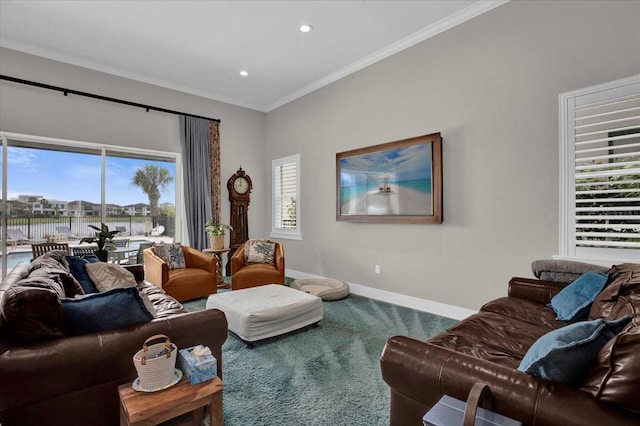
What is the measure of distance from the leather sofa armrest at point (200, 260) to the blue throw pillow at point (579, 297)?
3.87 m

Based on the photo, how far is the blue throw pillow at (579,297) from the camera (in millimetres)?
2125

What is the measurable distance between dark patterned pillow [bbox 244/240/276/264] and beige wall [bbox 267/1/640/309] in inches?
44.1

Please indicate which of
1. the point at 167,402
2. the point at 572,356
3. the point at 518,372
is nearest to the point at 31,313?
the point at 167,402

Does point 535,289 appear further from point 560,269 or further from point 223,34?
point 223,34

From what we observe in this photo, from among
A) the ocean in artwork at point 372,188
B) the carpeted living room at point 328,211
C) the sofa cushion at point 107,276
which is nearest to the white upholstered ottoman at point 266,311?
the carpeted living room at point 328,211

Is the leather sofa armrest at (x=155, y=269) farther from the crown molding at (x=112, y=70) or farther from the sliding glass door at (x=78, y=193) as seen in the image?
the crown molding at (x=112, y=70)

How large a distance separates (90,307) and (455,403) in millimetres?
1736

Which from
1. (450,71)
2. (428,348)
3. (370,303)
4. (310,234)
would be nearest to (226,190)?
(310,234)

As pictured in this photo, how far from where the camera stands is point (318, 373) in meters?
2.42

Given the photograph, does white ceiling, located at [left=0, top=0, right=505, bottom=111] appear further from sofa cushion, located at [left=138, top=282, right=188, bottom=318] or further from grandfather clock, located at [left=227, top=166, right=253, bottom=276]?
sofa cushion, located at [left=138, top=282, right=188, bottom=318]

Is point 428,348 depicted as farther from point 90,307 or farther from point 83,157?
point 83,157

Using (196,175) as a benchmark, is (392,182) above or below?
below

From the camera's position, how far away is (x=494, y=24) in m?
3.26

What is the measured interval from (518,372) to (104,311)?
1.91m
